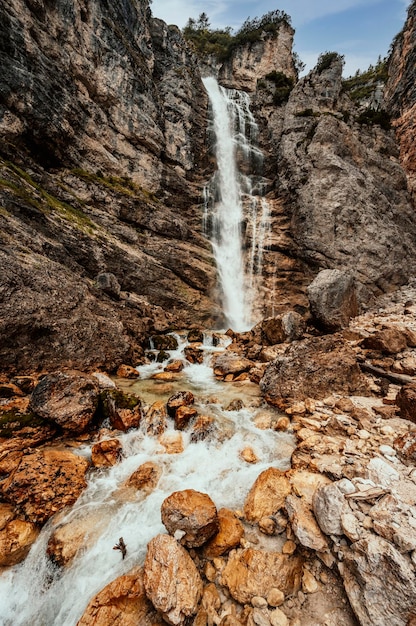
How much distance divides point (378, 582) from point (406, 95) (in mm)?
36838

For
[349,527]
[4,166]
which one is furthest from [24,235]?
[349,527]

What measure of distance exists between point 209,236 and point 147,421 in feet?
63.2

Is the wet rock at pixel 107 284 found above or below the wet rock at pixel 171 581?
above

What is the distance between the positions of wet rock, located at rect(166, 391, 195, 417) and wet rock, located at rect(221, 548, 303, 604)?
384cm

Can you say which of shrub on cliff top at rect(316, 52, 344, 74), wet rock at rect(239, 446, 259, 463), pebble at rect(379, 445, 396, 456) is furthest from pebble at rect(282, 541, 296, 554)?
shrub on cliff top at rect(316, 52, 344, 74)

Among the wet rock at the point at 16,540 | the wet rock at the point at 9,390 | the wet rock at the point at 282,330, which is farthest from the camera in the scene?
the wet rock at the point at 282,330

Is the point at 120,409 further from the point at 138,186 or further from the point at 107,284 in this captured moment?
the point at 138,186

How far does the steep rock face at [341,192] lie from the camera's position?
20.1 metres

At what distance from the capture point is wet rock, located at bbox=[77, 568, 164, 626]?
9.79ft

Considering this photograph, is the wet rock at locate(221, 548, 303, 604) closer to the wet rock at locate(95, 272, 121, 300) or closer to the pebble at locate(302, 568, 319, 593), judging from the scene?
the pebble at locate(302, 568, 319, 593)

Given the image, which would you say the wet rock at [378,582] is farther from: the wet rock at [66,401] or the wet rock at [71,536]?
the wet rock at [66,401]

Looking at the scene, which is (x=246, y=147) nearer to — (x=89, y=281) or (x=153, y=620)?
(x=89, y=281)

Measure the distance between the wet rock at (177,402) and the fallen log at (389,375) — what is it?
5.66m

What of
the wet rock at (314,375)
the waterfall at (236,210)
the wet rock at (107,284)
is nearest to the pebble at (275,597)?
the wet rock at (314,375)
